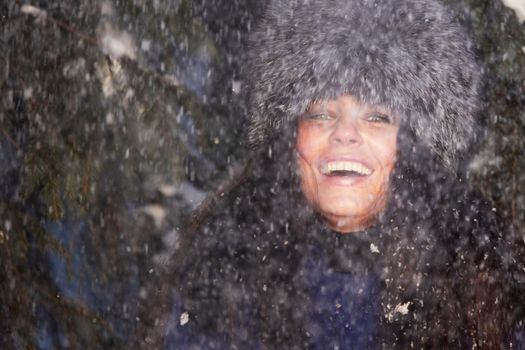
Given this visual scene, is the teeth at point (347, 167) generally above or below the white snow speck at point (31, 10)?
below

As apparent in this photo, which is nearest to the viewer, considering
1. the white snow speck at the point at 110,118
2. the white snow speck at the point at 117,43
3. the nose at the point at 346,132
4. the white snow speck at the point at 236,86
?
the nose at the point at 346,132

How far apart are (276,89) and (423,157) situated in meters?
0.70

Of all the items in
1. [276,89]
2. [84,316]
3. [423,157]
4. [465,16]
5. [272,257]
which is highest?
[465,16]

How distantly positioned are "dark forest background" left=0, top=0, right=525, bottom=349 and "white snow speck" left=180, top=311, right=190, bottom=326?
23cm

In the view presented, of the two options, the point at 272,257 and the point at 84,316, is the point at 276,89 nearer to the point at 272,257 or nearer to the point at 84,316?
the point at 272,257

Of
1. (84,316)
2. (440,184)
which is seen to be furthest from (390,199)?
(84,316)

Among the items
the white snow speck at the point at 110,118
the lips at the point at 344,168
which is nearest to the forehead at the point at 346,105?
the lips at the point at 344,168

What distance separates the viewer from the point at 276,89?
3.08 meters

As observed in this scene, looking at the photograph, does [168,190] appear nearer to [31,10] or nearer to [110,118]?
[110,118]

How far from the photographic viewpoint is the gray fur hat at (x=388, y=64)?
9.51 feet

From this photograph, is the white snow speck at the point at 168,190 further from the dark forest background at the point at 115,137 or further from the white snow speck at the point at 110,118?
the white snow speck at the point at 110,118

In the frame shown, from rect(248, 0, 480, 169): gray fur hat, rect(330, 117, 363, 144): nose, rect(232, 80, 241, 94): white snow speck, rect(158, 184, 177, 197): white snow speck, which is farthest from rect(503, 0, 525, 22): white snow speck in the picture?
rect(158, 184, 177, 197): white snow speck

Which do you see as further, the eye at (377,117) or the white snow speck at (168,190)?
the white snow speck at (168,190)

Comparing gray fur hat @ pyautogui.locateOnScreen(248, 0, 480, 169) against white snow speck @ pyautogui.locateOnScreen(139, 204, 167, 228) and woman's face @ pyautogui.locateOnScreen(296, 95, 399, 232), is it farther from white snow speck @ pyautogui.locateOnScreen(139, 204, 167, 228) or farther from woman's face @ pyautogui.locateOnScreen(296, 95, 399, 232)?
white snow speck @ pyautogui.locateOnScreen(139, 204, 167, 228)
